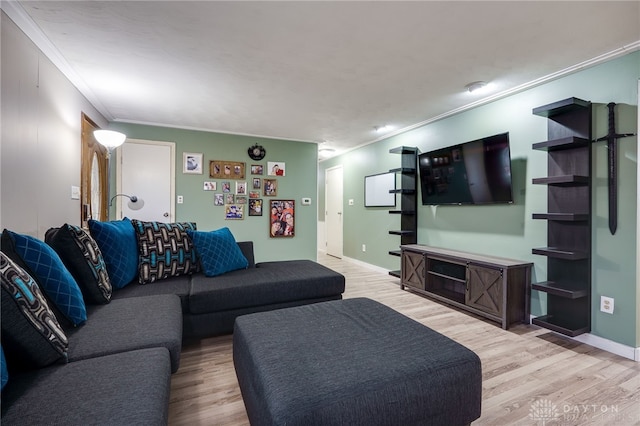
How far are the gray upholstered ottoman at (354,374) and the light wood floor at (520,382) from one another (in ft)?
1.22

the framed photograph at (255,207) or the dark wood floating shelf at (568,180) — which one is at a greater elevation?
the dark wood floating shelf at (568,180)

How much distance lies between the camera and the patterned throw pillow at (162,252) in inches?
92.4

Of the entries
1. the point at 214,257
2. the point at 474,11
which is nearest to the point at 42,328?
the point at 214,257

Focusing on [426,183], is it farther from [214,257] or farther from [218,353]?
[218,353]

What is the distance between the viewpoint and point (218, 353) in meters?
2.15

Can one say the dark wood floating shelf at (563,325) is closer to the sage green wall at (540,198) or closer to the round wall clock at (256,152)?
the sage green wall at (540,198)

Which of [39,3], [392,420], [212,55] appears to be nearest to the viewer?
[392,420]

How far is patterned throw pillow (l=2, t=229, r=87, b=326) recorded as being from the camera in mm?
1283

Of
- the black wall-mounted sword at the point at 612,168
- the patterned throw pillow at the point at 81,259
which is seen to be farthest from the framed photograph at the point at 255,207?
the black wall-mounted sword at the point at 612,168

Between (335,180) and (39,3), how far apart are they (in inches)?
208

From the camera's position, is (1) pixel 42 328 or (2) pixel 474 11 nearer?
(1) pixel 42 328

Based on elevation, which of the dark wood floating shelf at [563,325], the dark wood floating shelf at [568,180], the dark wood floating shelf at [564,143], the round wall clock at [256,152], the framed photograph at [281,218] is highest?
the round wall clock at [256,152]

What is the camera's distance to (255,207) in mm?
4809

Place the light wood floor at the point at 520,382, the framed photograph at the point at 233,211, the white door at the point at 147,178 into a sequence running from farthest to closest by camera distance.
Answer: the framed photograph at the point at 233,211 < the white door at the point at 147,178 < the light wood floor at the point at 520,382
